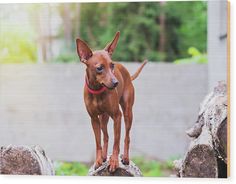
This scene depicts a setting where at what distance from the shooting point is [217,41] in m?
4.18

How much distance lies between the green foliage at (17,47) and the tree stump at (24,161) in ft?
2.09

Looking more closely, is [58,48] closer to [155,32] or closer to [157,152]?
[155,32]

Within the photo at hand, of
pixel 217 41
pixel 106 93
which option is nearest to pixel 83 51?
pixel 106 93

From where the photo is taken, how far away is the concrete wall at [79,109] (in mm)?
4312

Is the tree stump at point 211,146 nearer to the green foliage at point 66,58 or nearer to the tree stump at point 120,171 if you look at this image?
the tree stump at point 120,171

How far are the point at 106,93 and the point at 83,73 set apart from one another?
0.40 metres

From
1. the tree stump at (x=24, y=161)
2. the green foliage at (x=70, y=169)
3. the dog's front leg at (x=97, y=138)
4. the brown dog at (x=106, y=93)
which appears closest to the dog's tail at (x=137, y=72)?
the brown dog at (x=106, y=93)

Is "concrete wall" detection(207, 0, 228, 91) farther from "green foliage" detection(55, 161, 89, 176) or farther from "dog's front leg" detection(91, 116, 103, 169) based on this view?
"green foliage" detection(55, 161, 89, 176)

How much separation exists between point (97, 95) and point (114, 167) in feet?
1.60

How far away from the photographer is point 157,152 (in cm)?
438

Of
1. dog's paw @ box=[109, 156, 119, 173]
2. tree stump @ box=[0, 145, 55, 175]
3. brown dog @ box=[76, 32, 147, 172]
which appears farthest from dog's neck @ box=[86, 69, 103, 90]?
tree stump @ box=[0, 145, 55, 175]

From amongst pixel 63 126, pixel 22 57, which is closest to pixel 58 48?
pixel 22 57

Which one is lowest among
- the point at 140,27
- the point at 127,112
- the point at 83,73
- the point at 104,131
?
the point at 104,131

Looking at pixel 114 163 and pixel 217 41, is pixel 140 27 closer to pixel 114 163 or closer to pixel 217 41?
pixel 217 41
